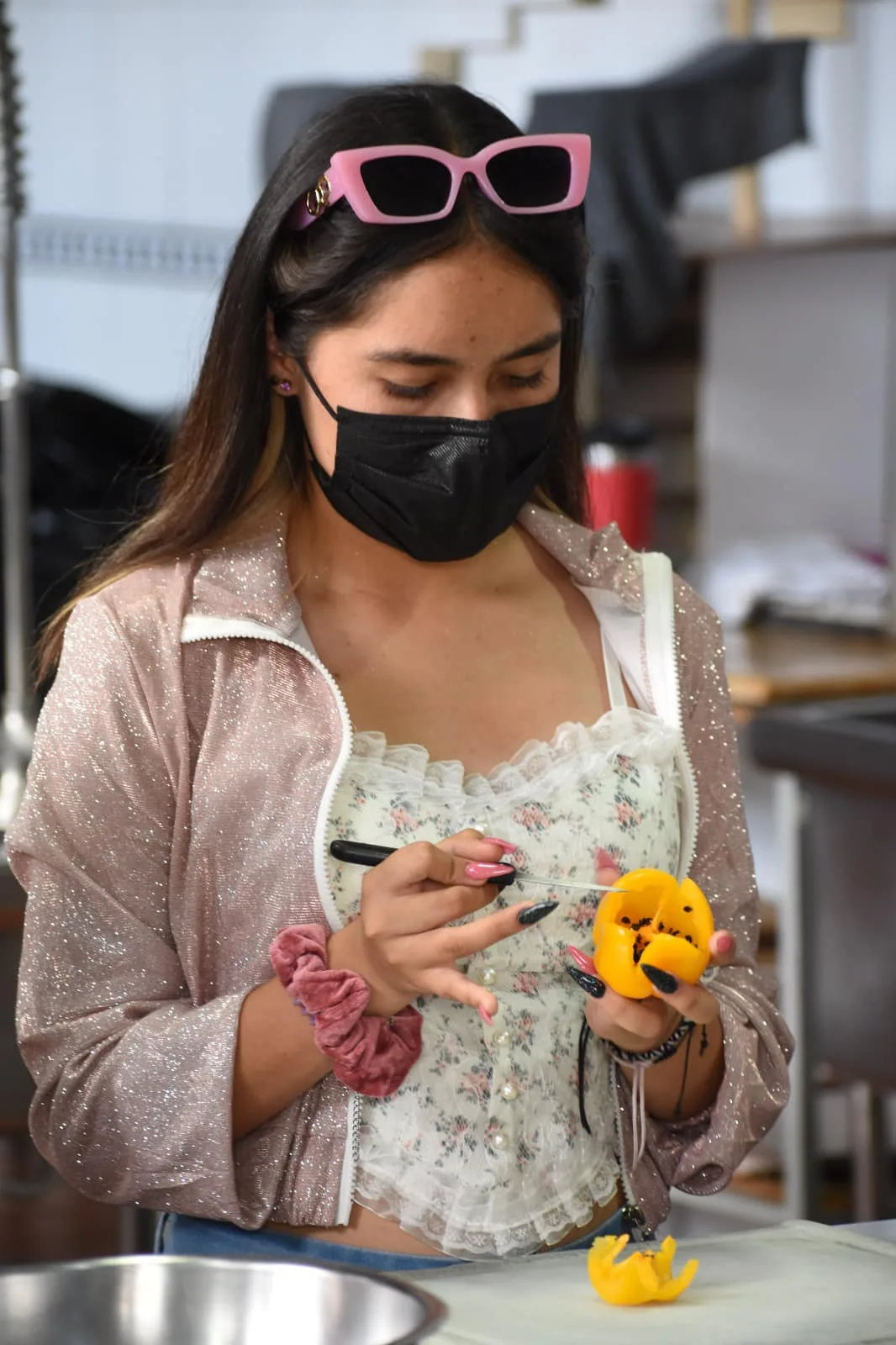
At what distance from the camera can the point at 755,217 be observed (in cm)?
Result: 461

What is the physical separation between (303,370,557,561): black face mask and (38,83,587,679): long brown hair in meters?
0.05

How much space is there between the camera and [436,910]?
3.97 ft

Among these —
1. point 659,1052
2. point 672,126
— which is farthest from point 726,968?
point 672,126

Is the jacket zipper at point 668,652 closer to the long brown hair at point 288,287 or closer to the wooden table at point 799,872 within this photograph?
the long brown hair at point 288,287

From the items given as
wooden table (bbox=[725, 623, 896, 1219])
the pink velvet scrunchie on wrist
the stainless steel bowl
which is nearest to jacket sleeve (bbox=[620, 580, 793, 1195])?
the pink velvet scrunchie on wrist

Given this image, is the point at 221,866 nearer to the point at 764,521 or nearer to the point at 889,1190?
the point at 889,1190

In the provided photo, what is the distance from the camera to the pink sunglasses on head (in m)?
1.38

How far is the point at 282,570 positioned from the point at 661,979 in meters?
0.45

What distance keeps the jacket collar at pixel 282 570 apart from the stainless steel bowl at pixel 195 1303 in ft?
1.79

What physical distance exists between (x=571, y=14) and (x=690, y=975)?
405cm

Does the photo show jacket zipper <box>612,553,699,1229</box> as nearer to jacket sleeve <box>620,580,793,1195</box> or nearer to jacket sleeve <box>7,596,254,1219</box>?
jacket sleeve <box>620,580,793,1195</box>

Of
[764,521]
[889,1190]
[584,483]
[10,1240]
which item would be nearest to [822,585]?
[764,521]

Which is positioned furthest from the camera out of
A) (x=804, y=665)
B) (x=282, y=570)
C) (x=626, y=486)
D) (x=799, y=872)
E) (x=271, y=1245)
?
(x=626, y=486)

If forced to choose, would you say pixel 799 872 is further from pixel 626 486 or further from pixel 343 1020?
pixel 343 1020
